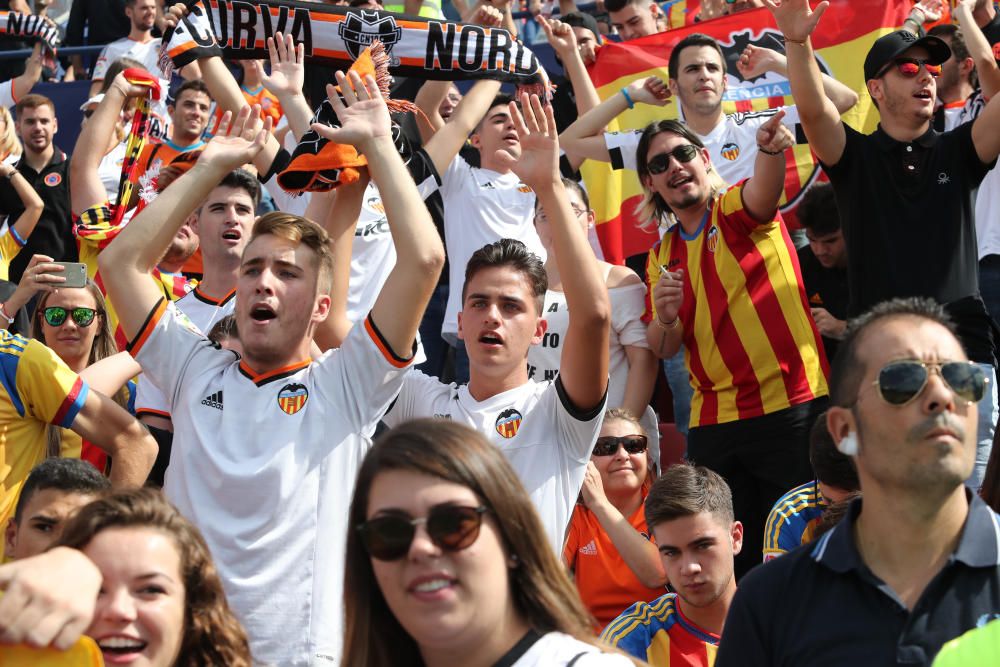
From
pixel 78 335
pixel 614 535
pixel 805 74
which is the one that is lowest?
pixel 614 535

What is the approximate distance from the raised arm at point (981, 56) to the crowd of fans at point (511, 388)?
23 mm

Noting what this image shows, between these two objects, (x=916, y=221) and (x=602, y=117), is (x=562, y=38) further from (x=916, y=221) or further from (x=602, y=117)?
(x=916, y=221)

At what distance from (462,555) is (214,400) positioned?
1.85 m

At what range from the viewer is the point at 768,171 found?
5.77 meters

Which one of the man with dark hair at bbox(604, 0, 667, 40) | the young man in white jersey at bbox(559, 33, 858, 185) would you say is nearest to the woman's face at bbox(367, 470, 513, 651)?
the young man in white jersey at bbox(559, 33, 858, 185)

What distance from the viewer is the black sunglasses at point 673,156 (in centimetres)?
624

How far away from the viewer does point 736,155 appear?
754 centimetres

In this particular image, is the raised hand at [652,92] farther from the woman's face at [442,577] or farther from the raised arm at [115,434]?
the woman's face at [442,577]

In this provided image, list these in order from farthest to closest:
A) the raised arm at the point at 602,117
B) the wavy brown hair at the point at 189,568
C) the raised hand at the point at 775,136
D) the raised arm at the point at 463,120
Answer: the raised arm at the point at 602,117
the raised arm at the point at 463,120
the raised hand at the point at 775,136
the wavy brown hair at the point at 189,568

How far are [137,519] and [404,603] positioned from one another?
757mm

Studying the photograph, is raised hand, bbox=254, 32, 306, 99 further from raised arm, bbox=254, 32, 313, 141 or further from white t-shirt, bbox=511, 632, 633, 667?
white t-shirt, bbox=511, 632, 633, 667

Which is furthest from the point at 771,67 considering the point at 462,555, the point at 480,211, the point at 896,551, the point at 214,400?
the point at 462,555

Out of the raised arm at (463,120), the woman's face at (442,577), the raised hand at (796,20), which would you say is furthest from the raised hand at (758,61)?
the woman's face at (442,577)

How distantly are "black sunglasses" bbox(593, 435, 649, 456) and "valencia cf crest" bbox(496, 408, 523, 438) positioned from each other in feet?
3.87
